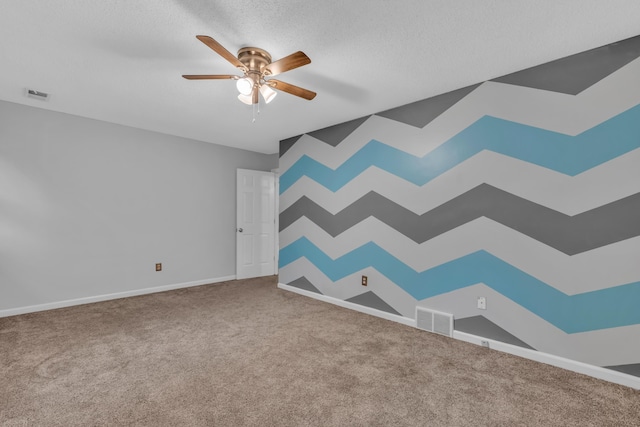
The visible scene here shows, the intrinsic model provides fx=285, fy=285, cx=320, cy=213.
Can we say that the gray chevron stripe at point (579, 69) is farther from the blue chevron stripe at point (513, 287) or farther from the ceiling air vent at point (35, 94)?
the ceiling air vent at point (35, 94)

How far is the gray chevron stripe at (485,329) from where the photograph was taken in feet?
8.21

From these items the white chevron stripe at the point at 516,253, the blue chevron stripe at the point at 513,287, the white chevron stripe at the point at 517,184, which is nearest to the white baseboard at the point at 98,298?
the blue chevron stripe at the point at 513,287

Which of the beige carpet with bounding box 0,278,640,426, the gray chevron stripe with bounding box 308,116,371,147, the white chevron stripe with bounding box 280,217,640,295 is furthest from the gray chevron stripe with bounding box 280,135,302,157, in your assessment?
the beige carpet with bounding box 0,278,640,426

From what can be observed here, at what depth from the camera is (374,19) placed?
1.87 metres

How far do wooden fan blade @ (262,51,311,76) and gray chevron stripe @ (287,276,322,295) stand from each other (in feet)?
9.90

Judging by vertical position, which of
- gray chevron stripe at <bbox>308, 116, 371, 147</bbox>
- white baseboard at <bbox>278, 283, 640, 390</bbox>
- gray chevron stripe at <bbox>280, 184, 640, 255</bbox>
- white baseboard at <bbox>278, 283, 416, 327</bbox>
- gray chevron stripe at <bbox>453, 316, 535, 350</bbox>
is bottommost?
white baseboard at <bbox>278, 283, 416, 327</bbox>

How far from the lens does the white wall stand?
3367mm

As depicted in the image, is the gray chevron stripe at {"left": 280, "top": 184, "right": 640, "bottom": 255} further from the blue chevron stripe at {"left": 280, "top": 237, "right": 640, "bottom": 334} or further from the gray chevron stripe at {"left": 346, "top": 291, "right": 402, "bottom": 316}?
the gray chevron stripe at {"left": 346, "top": 291, "right": 402, "bottom": 316}

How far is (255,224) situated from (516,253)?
4189 millimetres

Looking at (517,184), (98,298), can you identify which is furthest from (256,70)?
(98,298)

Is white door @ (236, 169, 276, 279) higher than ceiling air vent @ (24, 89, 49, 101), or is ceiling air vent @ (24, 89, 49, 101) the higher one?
ceiling air vent @ (24, 89, 49, 101)

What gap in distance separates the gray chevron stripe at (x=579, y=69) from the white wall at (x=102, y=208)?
4.52m

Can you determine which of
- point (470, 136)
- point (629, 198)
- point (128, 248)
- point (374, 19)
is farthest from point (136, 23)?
point (629, 198)

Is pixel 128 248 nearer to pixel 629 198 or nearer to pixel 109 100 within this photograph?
pixel 109 100
